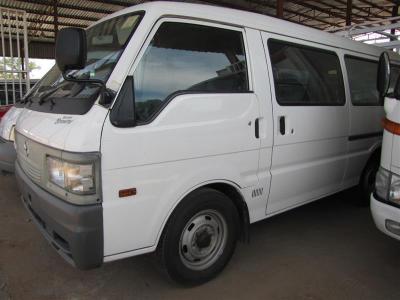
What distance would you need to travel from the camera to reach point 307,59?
348cm

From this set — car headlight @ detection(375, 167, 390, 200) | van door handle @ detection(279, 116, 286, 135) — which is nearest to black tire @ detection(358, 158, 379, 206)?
car headlight @ detection(375, 167, 390, 200)

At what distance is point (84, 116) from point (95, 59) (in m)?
0.63

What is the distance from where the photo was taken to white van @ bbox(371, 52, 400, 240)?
2664mm

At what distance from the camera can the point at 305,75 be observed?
346 centimetres

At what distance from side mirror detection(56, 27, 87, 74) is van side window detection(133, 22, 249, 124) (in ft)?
1.13

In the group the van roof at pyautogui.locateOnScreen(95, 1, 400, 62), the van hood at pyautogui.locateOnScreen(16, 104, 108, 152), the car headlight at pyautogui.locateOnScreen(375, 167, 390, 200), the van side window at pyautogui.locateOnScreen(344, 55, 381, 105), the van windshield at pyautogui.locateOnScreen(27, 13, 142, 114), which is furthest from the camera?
the van side window at pyautogui.locateOnScreen(344, 55, 381, 105)

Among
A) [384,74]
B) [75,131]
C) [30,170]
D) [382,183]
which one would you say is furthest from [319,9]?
[75,131]

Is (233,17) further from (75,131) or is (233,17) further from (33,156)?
(33,156)

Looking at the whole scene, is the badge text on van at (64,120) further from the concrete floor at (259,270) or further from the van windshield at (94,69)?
the concrete floor at (259,270)

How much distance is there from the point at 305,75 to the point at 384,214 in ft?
4.71

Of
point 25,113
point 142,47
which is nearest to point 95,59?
point 142,47

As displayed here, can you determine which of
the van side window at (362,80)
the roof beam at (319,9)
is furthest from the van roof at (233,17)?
the roof beam at (319,9)

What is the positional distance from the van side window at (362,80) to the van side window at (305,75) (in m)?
0.25

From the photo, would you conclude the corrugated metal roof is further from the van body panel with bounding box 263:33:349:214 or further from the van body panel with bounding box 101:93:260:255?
the van body panel with bounding box 101:93:260:255
